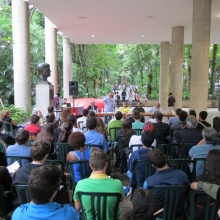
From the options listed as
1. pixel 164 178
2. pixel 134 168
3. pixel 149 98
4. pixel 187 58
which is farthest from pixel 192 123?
pixel 187 58

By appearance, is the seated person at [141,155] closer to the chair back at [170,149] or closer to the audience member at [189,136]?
the chair back at [170,149]

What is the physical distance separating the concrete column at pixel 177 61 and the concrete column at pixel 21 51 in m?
7.57

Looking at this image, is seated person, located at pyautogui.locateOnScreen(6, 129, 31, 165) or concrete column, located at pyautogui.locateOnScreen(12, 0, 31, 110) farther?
concrete column, located at pyautogui.locateOnScreen(12, 0, 31, 110)

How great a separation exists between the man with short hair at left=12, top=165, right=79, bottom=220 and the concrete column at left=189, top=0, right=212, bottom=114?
8425mm

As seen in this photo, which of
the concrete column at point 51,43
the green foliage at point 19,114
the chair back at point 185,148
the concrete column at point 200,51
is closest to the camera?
the chair back at point 185,148

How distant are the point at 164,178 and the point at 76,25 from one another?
13.0 m

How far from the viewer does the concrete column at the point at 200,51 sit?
908cm

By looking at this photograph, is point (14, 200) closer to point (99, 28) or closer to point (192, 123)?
point (192, 123)

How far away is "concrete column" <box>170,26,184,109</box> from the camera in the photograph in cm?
1450

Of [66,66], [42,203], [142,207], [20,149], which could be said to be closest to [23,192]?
[42,203]

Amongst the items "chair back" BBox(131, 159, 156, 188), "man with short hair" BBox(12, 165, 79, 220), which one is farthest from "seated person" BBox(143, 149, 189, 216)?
"man with short hair" BBox(12, 165, 79, 220)

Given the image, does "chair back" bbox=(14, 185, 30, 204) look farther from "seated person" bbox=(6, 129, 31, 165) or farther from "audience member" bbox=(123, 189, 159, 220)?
"audience member" bbox=(123, 189, 159, 220)

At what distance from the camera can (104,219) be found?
2461 mm

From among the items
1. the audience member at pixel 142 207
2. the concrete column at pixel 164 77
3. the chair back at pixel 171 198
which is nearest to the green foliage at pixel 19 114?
the chair back at pixel 171 198
